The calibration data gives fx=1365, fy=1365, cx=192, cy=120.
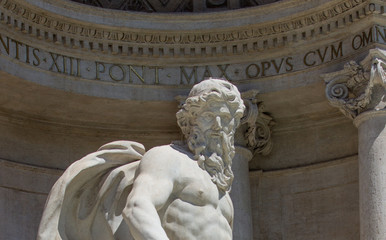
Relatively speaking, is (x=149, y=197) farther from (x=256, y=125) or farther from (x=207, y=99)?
(x=256, y=125)

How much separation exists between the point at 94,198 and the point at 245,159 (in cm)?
676

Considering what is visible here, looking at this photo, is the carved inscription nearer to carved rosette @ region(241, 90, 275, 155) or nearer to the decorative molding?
carved rosette @ region(241, 90, 275, 155)

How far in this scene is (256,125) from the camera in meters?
18.9

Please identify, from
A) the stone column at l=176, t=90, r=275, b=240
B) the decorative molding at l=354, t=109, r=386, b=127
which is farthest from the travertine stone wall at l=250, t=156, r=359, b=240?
the decorative molding at l=354, t=109, r=386, b=127

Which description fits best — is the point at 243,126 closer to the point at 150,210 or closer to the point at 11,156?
the point at 11,156

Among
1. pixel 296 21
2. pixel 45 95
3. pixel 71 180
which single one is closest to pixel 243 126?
pixel 296 21

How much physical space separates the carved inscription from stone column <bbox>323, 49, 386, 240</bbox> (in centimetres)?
36

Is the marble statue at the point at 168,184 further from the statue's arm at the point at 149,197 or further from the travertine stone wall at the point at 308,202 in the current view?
the travertine stone wall at the point at 308,202

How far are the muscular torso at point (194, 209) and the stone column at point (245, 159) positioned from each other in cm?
634

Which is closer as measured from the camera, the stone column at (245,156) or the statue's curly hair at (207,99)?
the statue's curly hair at (207,99)

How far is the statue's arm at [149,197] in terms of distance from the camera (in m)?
11.1

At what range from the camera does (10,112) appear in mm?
18703

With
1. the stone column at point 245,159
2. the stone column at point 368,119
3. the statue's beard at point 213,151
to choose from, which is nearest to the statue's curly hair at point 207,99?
the statue's beard at point 213,151

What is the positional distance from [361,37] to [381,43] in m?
0.30
